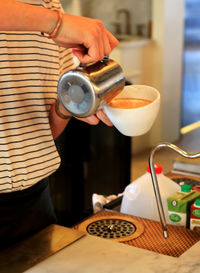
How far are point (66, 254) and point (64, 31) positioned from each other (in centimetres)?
51

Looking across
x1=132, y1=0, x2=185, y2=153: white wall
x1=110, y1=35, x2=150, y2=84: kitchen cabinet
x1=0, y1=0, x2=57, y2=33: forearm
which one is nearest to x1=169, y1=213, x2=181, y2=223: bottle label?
x1=0, y1=0, x2=57, y2=33: forearm

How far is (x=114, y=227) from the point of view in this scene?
4.57 feet

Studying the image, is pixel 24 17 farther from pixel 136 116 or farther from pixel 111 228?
pixel 111 228

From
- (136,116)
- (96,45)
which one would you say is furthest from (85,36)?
(136,116)

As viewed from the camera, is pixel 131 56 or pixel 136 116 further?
pixel 131 56

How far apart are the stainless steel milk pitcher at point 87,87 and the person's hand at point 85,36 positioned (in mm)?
25

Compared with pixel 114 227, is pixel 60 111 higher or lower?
higher

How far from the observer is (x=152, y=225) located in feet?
4.59

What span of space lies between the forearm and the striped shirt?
232 millimetres

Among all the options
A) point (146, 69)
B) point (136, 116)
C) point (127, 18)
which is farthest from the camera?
point (127, 18)

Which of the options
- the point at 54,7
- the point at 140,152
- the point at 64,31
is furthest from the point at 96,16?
the point at 64,31

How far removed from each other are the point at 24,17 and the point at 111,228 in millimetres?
638

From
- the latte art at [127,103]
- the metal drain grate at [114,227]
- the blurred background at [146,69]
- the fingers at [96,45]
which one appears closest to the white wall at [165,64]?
the blurred background at [146,69]

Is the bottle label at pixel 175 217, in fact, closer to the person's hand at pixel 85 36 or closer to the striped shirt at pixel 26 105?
the striped shirt at pixel 26 105
